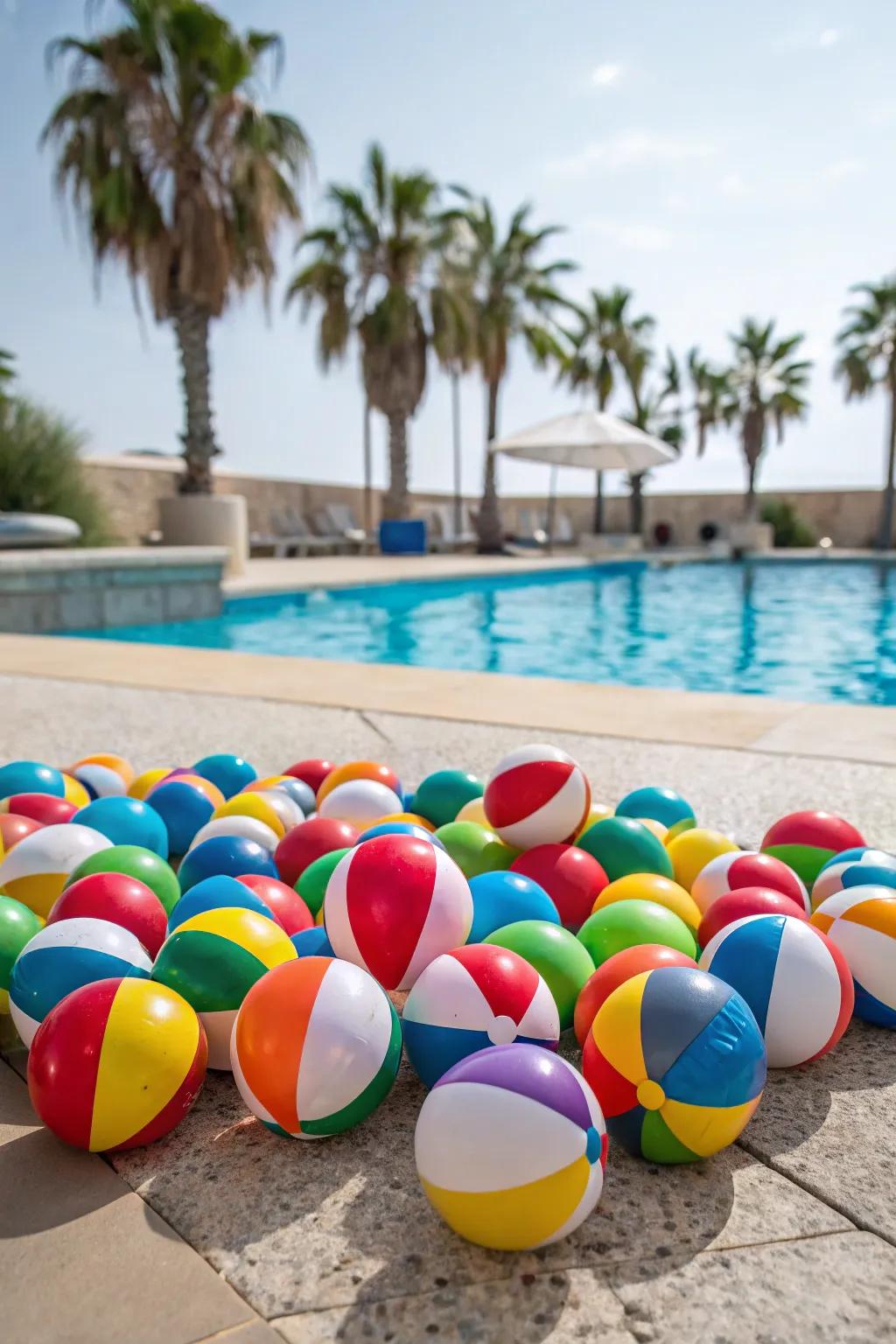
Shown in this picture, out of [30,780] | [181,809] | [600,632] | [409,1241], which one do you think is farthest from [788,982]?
[600,632]

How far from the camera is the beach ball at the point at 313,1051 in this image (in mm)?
1693

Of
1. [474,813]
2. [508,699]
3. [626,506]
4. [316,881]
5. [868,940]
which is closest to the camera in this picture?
[868,940]

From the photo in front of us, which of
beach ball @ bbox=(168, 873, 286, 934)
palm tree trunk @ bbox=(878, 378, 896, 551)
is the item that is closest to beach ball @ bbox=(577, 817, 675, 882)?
beach ball @ bbox=(168, 873, 286, 934)

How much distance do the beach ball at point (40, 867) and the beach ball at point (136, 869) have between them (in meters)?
0.04

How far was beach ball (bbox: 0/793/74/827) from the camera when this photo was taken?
10.5 ft

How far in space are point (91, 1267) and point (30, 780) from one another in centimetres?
231

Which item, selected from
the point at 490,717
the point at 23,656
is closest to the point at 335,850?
the point at 490,717

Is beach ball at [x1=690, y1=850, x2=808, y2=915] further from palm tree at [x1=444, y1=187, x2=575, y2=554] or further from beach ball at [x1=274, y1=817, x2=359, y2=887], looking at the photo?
palm tree at [x1=444, y1=187, x2=575, y2=554]

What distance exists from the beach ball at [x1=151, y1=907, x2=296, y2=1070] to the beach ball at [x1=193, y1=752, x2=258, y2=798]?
1.62 metres

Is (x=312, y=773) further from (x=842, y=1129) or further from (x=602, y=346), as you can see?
(x=602, y=346)

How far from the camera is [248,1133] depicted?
1.80 metres

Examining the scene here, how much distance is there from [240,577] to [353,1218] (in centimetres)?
1509

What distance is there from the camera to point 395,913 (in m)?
2.16

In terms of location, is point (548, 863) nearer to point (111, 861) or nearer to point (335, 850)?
point (335, 850)
